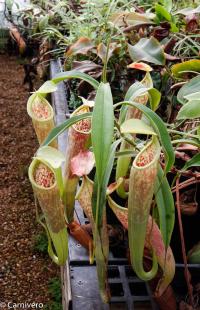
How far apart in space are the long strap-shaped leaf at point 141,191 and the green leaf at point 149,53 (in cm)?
55

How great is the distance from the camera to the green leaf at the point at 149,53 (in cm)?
104

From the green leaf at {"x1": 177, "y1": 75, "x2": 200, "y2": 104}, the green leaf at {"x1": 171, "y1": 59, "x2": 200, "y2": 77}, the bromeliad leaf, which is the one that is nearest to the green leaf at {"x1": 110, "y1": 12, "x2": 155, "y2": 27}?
the bromeliad leaf

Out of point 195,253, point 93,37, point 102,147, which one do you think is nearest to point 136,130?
point 102,147

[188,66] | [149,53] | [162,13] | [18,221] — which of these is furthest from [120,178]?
[18,221]

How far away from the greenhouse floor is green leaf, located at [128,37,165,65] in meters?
0.99

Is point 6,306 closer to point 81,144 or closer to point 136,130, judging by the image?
point 81,144

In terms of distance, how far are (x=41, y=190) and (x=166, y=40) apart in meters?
0.83

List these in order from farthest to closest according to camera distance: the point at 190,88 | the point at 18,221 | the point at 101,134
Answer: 1. the point at 18,221
2. the point at 190,88
3. the point at 101,134

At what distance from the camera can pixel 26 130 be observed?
106 inches

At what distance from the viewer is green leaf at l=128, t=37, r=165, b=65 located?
41.0 inches

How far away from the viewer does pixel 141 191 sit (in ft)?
1.77

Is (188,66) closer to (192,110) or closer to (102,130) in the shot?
(192,110)

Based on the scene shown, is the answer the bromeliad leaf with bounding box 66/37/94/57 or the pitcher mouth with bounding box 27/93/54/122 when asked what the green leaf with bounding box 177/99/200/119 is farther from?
the bromeliad leaf with bounding box 66/37/94/57

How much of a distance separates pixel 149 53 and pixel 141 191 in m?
0.62
